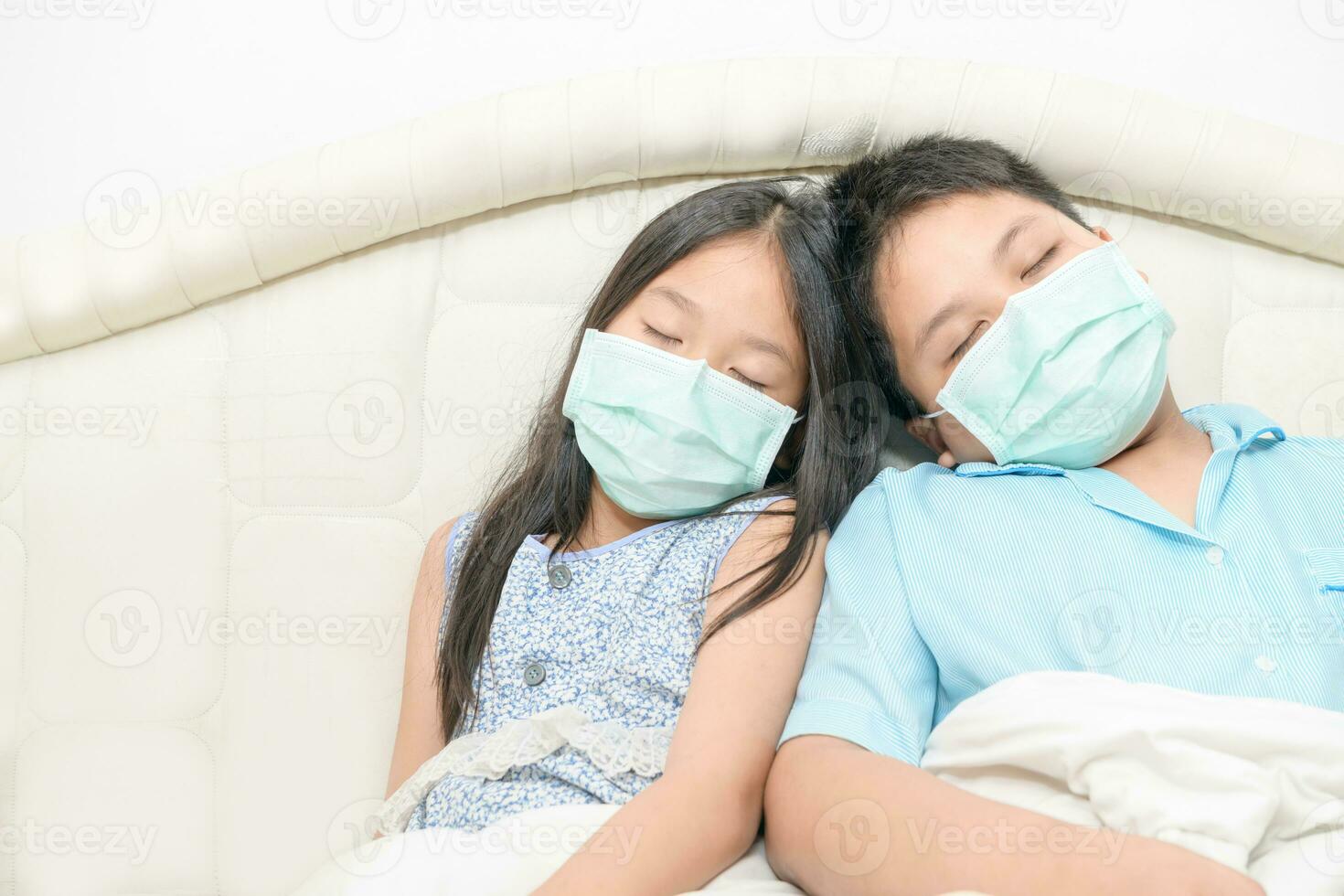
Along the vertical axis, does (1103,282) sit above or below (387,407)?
above

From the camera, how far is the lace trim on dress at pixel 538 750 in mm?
993

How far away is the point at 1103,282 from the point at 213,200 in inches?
37.3

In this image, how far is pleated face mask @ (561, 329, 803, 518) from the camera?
1.09 m

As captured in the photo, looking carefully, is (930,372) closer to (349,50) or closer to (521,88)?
(521,88)

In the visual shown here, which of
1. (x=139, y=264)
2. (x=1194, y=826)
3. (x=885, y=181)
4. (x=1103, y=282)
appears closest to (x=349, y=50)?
(x=139, y=264)

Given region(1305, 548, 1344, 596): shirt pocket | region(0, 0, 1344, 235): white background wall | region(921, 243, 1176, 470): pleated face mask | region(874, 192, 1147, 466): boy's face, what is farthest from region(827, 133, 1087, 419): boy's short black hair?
region(1305, 548, 1344, 596): shirt pocket

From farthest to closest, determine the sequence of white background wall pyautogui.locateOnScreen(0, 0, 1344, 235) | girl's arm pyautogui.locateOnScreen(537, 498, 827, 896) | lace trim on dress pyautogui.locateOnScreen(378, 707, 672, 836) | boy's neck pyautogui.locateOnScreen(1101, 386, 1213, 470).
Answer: white background wall pyautogui.locateOnScreen(0, 0, 1344, 235) < boy's neck pyautogui.locateOnScreen(1101, 386, 1213, 470) < lace trim on dress pyautogui.locateOnScreen(378, 707, 672, 836) < girl's arm pyautogui.locateOnScreen(537, 498, 827, 896)

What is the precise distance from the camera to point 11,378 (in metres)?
1.24

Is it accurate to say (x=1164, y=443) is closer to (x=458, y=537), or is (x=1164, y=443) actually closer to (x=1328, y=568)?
(x=1328, y=568)

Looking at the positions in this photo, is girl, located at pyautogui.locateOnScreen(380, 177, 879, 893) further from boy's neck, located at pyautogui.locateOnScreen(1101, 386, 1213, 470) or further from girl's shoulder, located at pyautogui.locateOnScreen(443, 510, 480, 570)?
boy's neck, located at pyautogui.locateOnScreen(1101, 386, 1213, 470)

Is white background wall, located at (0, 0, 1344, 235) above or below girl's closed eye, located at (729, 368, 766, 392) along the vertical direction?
above

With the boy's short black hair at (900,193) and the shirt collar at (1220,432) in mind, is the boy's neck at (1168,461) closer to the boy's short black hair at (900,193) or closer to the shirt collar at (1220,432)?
the shirt collar at (1220,432)

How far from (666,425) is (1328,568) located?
23.7 inches

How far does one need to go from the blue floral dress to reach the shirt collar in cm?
22
